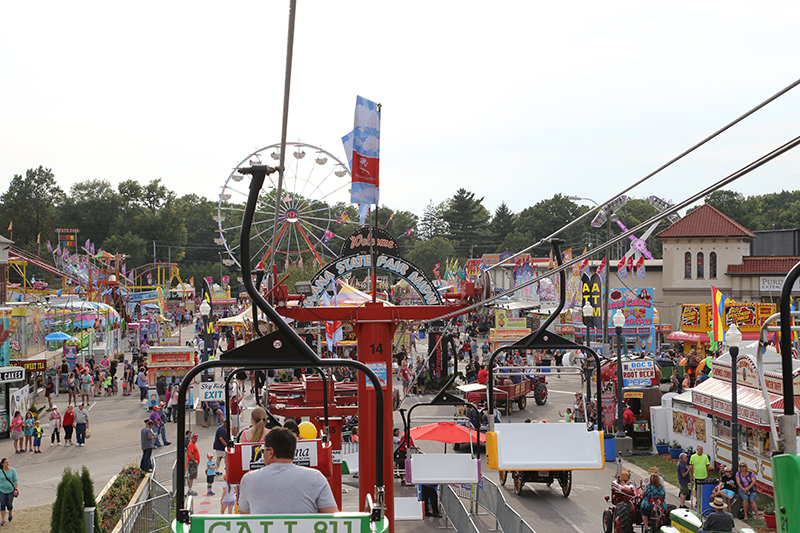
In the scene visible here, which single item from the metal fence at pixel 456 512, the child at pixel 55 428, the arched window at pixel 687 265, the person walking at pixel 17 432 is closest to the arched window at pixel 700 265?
the arched window at pixel 687 265

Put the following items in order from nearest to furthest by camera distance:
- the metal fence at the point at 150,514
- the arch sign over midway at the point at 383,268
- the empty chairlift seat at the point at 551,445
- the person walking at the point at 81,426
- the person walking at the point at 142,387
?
1. the empty chairlift seat at the point at 551,445
2. the metal fence at the point at 150,514
3. the arch sign over midway at the point at 383,268
4. the person walking at the point at 81,426
5. the person walking at the point at 142,387

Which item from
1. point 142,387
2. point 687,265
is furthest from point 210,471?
point 687,265

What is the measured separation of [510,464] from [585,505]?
616 cm

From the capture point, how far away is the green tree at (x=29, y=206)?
9731cm

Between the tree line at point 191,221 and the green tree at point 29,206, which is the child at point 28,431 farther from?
the green tree at point 29,206

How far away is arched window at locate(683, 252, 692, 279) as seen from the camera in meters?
52.0

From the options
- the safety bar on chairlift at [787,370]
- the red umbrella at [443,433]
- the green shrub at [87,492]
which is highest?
the safety bar on chairlift at [787,370]

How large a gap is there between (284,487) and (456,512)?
9.24 meters

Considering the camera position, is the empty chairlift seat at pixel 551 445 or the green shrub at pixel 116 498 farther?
the green shrub at pixel 116 498

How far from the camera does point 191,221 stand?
121 m

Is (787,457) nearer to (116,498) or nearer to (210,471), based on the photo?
(116,498)

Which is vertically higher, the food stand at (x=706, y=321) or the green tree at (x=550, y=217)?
the green tree at (x=550, y=217)

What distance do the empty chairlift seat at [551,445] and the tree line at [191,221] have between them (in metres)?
84.1

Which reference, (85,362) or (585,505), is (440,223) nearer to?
(85,362)
